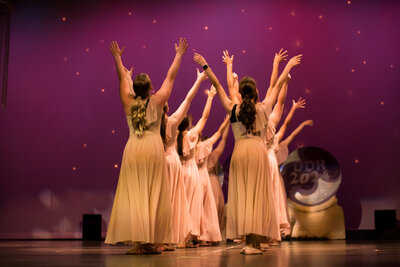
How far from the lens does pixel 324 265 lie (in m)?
3.61

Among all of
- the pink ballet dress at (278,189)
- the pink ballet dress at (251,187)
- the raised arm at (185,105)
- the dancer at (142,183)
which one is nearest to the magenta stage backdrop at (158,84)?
the pink ballet dress at (278,189)

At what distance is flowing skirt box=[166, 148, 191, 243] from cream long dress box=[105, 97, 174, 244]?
1259 mm

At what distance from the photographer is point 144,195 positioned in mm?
4836

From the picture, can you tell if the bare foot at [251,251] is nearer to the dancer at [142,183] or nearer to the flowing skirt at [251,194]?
the flowing skirt at [251,194]

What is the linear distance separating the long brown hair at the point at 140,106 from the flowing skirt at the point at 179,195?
141 cm

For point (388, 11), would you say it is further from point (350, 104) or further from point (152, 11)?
point (152, 11)

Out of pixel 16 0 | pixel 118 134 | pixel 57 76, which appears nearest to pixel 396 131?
pixel 118 134

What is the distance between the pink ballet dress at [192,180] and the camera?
675cm

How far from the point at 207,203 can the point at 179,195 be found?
948mm

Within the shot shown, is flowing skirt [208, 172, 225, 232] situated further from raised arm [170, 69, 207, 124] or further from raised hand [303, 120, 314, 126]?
raised arm [170, 69, 207, 124]

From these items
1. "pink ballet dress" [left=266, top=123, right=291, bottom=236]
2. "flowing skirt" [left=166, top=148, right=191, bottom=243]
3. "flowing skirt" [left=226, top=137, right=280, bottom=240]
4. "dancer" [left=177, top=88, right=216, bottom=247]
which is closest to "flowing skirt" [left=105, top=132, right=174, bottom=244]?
"flowing skirt" [left=226, top=137, right=280, bottom=240]

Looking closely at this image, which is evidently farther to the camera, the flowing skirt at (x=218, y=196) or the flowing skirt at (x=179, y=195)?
the flowing skirt at (x=218, y=196)

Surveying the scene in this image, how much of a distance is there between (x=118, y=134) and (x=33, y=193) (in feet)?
5.54

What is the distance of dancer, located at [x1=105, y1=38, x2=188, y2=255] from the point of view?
4777 millimetres
